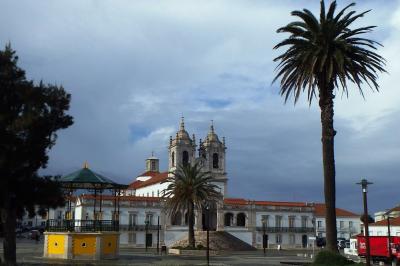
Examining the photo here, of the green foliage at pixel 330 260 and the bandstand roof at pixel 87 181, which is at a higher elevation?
the bandstand roof at pixel 87 181

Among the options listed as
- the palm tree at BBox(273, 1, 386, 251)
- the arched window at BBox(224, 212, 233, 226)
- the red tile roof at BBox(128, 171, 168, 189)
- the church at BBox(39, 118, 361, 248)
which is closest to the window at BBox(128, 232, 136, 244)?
the church at BBox(39, 118, 361, 248)

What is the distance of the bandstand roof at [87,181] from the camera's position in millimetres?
42531

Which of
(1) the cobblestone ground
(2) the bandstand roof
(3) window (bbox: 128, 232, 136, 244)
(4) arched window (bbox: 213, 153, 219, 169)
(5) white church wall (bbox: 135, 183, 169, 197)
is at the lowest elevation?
(1) the cobblestone ground

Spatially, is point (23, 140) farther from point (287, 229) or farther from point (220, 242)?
point (287, 229)

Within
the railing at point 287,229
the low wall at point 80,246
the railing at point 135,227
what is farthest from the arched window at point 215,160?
the low wall at point 80,246

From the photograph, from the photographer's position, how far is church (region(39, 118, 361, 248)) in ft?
294

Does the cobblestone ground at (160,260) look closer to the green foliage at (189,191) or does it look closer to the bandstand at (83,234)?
the bandstand at (83,234)

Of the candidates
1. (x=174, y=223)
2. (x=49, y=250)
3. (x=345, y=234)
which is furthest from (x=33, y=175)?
(x=345, y=234)

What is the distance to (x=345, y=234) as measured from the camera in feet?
393

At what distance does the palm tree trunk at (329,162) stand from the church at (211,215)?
1926 inches

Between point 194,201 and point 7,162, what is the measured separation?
41.0 meters

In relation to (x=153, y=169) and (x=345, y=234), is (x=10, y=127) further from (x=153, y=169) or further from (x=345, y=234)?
(x=153, y=169)

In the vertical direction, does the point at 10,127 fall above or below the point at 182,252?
above

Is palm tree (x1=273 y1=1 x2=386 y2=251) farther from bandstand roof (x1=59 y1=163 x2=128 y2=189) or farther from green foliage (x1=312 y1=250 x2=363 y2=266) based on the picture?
bandstand roof (x1=59 y1=163 x2=128 y2=189)
